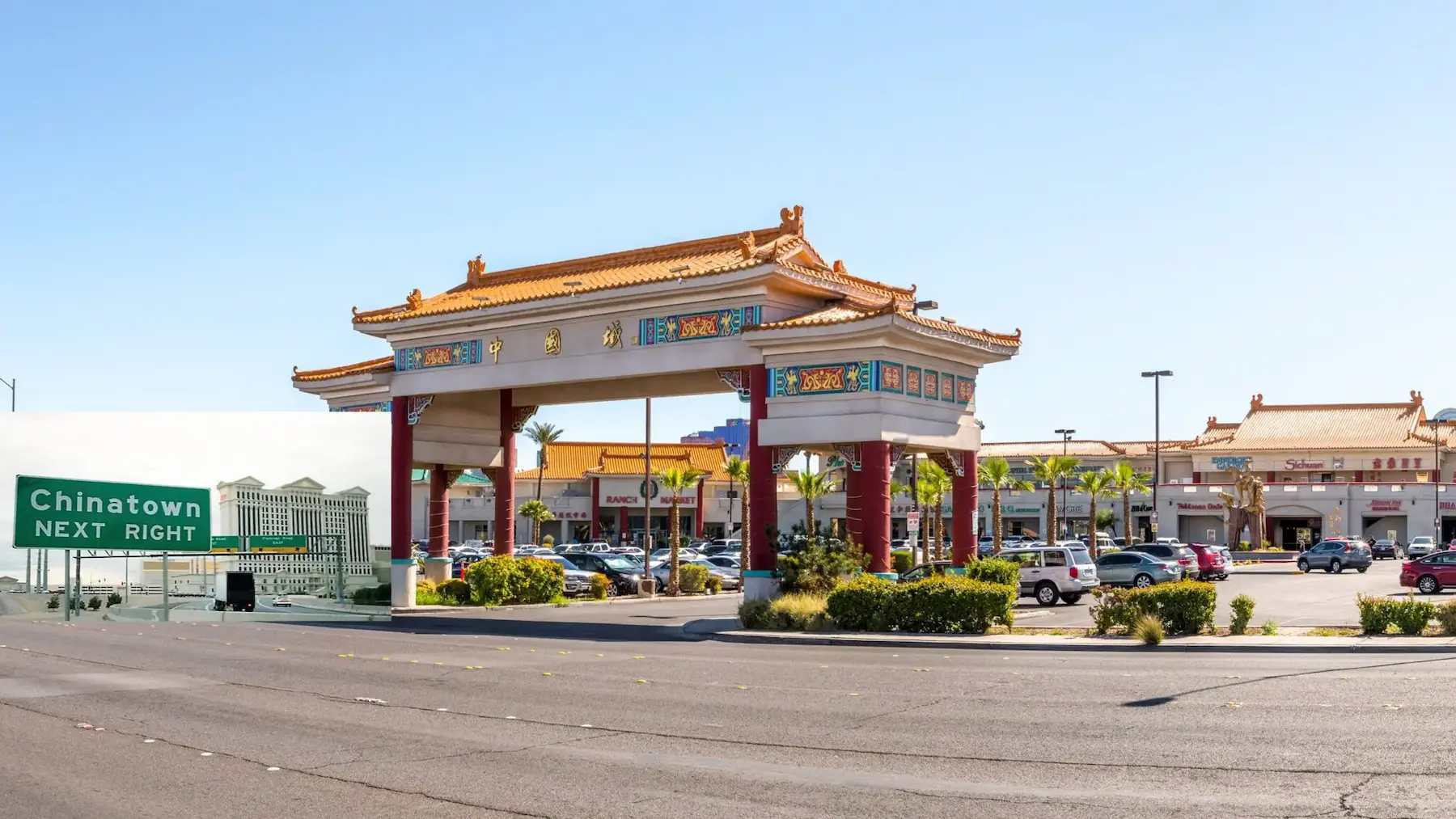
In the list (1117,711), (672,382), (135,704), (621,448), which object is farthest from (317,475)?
(621,448)

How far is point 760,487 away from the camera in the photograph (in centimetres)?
3178

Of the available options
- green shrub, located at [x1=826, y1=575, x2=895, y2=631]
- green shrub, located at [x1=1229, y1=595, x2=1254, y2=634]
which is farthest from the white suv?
green shrub, located at [x1=1229, y1=595, x2=1254, y2=634]

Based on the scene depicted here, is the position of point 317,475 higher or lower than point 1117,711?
higher

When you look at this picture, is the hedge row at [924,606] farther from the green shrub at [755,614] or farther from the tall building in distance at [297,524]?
the tall building in distance at [297,524]

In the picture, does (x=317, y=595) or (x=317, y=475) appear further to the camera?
(x=317, y=595)

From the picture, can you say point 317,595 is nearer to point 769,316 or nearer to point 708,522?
point 769,316

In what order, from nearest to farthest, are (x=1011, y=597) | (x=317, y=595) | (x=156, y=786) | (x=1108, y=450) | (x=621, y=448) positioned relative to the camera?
(x=156, y=786) < (x=317, y=595) < (x=1011, y=597) < (x=621, y=448) < (x=1108, y=450)

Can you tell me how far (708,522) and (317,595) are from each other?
8648 cm

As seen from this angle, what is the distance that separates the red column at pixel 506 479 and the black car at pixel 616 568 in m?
6.55

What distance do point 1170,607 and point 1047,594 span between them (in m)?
13.1

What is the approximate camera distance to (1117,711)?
15.3m

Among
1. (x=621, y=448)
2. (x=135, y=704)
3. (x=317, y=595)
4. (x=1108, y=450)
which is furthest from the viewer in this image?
(x=1108, y=450)

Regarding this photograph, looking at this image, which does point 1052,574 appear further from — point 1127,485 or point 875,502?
point 1127,485

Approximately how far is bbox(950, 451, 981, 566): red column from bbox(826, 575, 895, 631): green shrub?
5.38 m
